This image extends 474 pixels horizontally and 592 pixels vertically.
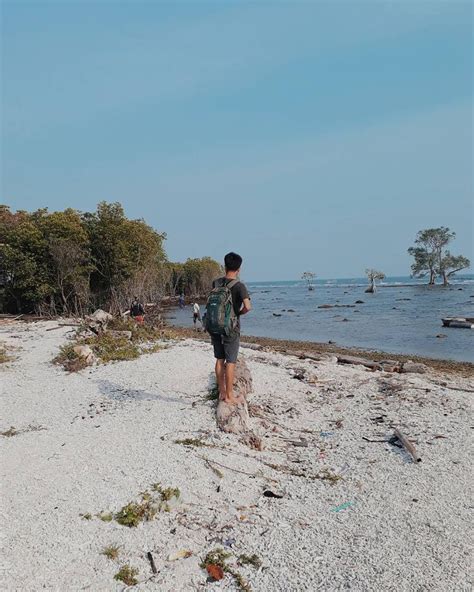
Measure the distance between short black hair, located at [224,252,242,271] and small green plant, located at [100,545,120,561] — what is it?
12.4ft

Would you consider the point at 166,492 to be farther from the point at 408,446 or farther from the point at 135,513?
the point at 408,446

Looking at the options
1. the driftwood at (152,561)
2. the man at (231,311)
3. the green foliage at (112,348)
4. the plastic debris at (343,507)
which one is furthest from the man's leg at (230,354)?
the green foliage at (112,348)

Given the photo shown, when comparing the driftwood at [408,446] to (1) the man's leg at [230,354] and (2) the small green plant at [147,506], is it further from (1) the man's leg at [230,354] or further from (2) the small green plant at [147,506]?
(2) the small green plant at [147,506]

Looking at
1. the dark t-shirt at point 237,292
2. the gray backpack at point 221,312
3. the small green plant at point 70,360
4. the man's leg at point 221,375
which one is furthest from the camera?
the small green plant at point 70,360

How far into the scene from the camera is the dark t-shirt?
21.0 ft

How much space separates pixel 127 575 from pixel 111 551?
29cm

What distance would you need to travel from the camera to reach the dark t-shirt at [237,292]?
6.41m

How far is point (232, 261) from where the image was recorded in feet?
20.7

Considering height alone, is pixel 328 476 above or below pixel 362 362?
above

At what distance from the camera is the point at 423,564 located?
3639mm

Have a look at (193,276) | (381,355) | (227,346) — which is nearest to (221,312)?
(227,346)

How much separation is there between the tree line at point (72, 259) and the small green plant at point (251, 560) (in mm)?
25080

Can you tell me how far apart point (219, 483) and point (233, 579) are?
1407mm

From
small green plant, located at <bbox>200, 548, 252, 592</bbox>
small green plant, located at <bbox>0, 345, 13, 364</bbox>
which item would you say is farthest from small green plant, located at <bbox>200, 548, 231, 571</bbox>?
small green plant, located at <bbox>0, 345, 13, 364</bbox>
